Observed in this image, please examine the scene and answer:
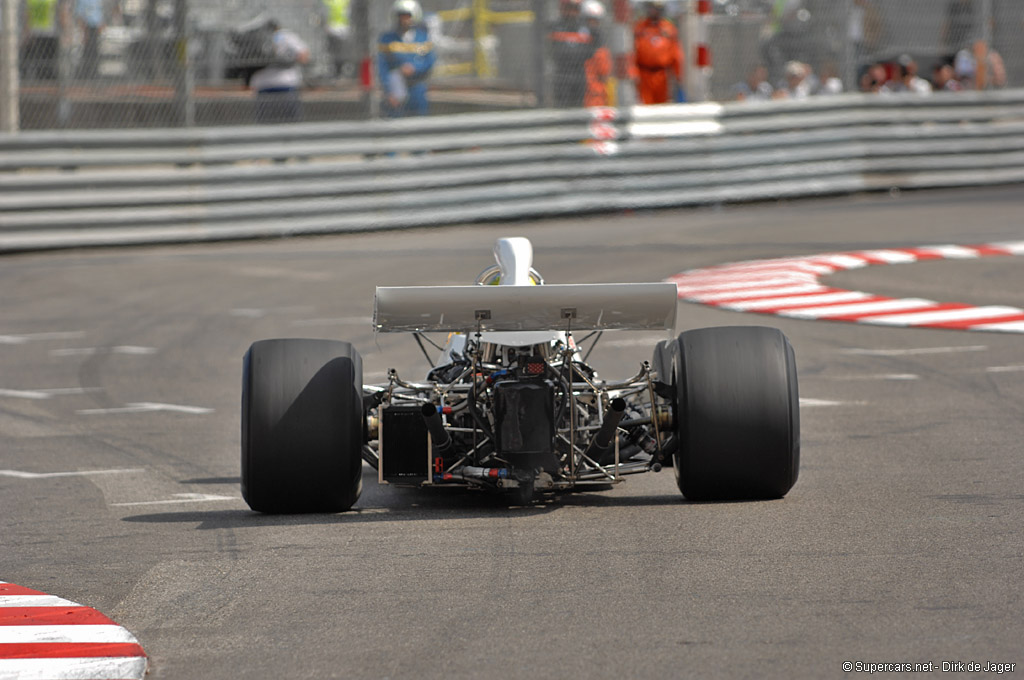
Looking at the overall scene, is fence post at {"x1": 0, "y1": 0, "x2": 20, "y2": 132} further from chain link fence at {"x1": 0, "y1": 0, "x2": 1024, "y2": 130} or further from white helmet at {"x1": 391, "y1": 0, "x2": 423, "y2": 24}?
white helmet at {"x1": 391, "y1": 0, "x2": 423, "y2": 24}

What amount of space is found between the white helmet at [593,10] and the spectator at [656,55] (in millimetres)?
1005

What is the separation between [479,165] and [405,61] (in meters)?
1.42

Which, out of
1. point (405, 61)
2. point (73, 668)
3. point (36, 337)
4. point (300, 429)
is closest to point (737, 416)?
point (300, 429)

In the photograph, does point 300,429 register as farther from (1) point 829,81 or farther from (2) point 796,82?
(1) point 829,81

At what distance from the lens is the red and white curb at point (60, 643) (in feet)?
15.1

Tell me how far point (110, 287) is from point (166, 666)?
1056cm

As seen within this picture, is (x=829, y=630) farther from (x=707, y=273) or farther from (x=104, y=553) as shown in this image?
(x=707, y=273)

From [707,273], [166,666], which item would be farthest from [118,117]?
[166,666]

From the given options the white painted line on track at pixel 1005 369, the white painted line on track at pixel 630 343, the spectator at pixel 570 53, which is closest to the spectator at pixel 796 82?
the spectator at pixel 570 53

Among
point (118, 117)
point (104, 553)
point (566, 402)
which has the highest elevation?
point (118, 117)

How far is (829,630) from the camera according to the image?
4848 millimetres

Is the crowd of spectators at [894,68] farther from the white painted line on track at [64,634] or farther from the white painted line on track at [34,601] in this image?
the white painted line on track at [64,634]

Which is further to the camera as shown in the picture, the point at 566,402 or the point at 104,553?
the point at 566,402

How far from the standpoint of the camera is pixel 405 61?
60.9 feet
